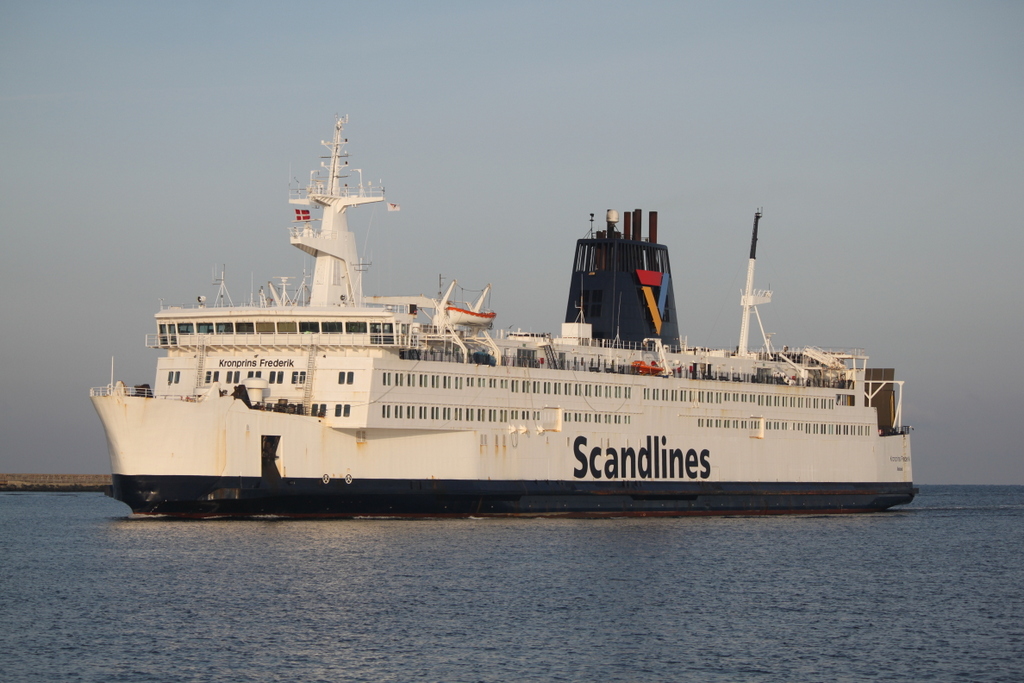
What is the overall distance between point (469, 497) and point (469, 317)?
736 cm

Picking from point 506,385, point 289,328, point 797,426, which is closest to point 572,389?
point 506,385

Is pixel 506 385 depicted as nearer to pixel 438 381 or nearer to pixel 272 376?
pixel 438 381

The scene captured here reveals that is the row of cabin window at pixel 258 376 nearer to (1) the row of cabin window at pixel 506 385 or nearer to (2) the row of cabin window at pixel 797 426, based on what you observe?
(1) the row of cabin window at pixel 506 385

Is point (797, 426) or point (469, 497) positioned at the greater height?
point (797, 426)

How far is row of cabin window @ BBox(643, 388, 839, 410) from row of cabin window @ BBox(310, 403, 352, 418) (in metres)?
15.8

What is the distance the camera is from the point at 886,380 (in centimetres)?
7262

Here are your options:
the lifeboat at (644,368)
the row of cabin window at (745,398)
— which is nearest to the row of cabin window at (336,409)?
the row of cabin window at (745,398)

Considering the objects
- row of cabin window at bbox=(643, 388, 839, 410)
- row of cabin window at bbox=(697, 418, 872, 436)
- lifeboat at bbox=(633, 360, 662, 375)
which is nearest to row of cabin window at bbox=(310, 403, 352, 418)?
row of cabin window at bbox=(643, 388, 839, 410)

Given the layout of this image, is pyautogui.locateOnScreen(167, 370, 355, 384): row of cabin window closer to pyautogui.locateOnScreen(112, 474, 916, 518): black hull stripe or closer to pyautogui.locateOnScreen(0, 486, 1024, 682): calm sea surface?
pyautogui.locateOnScreen(112, 474, 916, 518): black hull stripe

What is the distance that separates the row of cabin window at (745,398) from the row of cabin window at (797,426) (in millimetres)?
881

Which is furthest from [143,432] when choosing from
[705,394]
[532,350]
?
[705,394]

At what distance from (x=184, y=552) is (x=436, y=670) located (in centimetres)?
1546

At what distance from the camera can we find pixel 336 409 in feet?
161

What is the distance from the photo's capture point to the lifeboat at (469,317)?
53.5 meters
